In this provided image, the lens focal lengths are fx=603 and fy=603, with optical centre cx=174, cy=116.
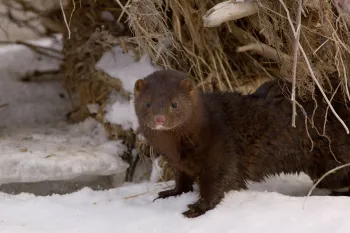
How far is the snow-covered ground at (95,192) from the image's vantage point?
359 centimetres

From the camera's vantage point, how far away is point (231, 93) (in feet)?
14.4

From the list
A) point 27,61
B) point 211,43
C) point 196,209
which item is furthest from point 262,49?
point 27,61

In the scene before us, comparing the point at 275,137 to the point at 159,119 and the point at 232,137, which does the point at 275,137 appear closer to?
the point at 232,137

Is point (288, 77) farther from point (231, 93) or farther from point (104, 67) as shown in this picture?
point (104, 67)

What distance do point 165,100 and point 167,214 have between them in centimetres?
75

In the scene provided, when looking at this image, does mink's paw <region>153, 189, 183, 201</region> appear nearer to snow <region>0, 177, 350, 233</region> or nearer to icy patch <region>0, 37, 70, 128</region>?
snow <region>0, 177, 350, 233</region>

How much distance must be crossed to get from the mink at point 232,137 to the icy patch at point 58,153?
1113 millimetres

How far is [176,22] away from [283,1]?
3.98ft

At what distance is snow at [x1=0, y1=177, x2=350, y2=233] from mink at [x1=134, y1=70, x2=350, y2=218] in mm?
164

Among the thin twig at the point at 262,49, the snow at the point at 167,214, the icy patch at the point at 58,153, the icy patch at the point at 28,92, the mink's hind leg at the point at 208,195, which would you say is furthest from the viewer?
the icy patch at the point at 28,92

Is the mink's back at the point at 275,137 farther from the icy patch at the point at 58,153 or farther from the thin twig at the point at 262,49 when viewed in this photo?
the icy patch at the point at 58,153

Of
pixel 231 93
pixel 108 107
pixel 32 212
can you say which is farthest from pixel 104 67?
pixel 32 212

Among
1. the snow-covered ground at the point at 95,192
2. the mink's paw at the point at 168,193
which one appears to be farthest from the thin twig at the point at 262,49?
the mink's paw at the point at 168,193

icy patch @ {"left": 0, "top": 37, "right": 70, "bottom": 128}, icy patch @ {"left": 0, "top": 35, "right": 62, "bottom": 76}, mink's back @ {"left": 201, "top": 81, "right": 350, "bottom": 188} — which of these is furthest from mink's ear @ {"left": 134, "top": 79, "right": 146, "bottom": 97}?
icy patch @ {"left": 0, "top": 35, "right": 62, "bottom": 76}
